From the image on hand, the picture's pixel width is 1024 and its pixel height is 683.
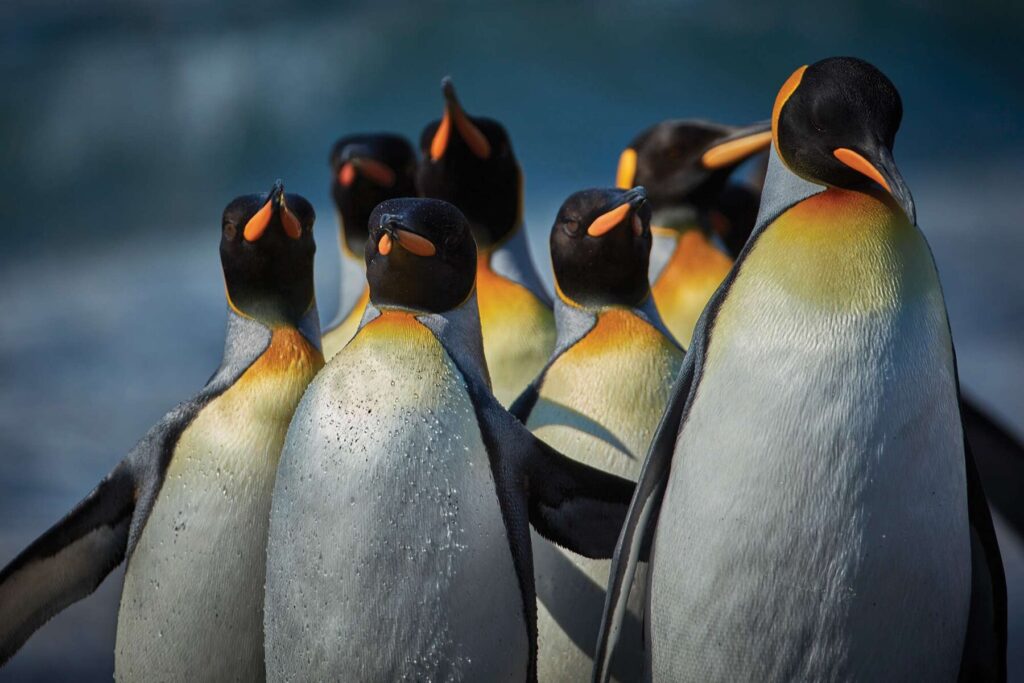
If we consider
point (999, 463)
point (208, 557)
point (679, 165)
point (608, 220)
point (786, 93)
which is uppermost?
point (786, 93)

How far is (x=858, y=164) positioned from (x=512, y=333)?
1.04 metres

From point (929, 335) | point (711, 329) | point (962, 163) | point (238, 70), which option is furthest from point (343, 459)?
point (238, 70)

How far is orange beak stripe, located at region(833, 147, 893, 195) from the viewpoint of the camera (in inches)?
54.8

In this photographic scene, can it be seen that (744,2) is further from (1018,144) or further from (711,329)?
(711,329)

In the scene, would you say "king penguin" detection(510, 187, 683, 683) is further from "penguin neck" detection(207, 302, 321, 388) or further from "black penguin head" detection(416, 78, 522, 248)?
"black penguin head" detection(416, 78, 522, 248)

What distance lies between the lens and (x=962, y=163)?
3789mm

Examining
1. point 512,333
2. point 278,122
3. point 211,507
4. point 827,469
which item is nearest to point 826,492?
point 827,469

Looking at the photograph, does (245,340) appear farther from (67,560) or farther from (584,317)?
(584,317)

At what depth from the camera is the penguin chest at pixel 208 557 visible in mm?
1736

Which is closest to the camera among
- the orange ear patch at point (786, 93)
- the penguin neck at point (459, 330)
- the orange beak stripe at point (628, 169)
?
the orange ear patch at point (786, 93)

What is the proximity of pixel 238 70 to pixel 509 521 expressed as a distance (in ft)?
11.7

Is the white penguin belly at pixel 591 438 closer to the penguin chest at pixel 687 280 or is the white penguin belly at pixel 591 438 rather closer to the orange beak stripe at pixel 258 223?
the orange beak stripe at pixel 258 223

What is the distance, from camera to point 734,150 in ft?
A: 8.29

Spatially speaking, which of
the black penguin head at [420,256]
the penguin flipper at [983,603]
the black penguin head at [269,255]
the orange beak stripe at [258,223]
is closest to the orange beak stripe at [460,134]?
the black penguin head at [269,255]
